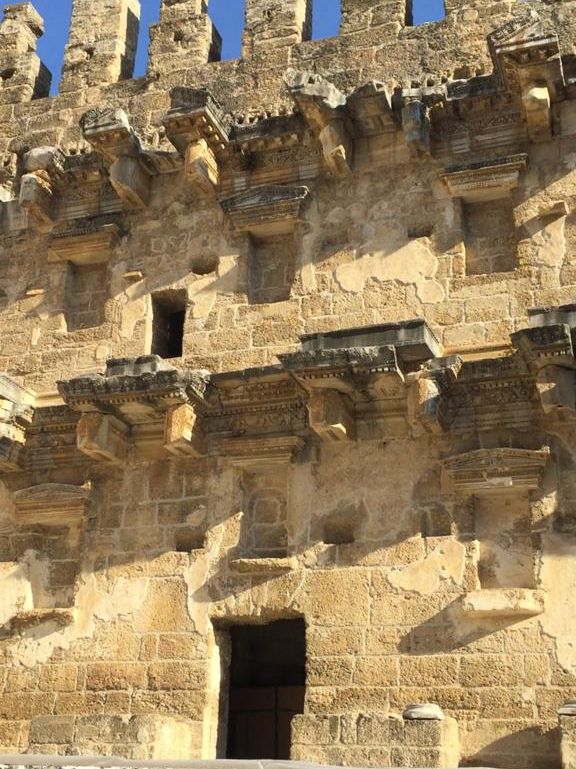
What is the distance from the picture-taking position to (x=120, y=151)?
1077cm

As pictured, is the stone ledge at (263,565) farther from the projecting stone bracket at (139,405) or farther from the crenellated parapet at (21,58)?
the crenellated parapet at (21,58)

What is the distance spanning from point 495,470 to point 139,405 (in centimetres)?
309

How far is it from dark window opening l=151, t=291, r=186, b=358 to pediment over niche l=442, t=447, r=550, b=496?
315 cm

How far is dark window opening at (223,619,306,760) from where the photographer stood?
10547mm

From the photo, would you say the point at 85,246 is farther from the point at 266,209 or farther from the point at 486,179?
the point at 486,179

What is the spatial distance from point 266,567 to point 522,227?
146 inches

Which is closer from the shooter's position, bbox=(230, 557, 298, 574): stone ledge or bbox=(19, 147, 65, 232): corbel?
bbox=(230, 557, 298, 574): stone ledge

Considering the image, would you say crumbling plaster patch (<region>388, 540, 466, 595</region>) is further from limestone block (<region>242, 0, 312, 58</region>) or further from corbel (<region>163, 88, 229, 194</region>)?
limestone block (<region>242, 0, 312, 58</region>)

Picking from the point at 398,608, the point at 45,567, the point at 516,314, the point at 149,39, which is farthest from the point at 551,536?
the point at 149,39

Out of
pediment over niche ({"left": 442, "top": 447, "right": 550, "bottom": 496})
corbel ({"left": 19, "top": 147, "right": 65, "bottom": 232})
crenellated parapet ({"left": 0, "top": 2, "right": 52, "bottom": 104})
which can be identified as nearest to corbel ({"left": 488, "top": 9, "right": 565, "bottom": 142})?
pediment over niche ({"left": 442, "top": 447, "right": 550, "bottom": 496})

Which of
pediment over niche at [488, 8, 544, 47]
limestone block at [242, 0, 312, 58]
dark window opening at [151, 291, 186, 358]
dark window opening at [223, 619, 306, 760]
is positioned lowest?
dark window opening at [223, 619, 306, 760]

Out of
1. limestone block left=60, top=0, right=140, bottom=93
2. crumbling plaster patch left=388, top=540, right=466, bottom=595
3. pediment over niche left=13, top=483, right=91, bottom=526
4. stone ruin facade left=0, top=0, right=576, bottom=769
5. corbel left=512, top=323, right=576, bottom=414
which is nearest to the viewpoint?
corbel left=512, top=323, right=576, bottom=414

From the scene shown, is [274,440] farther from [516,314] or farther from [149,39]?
[149,39]

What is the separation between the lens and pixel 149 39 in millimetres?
12062
